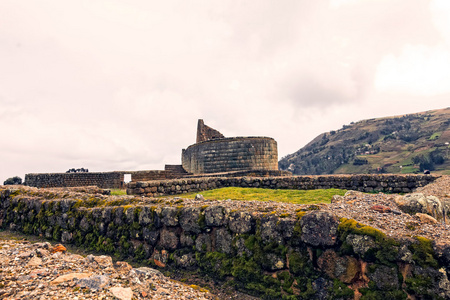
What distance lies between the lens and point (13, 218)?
993 cm

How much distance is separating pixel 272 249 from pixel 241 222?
74 centimetres

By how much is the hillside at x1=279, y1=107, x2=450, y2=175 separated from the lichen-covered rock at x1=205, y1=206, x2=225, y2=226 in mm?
104359

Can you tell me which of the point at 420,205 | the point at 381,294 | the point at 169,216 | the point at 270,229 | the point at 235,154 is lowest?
the point at 381,294

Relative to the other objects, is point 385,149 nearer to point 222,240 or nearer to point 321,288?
point 222,240

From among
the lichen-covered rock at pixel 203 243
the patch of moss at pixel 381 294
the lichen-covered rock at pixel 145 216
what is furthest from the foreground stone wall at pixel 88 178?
the patch of moss at pixel 381 294

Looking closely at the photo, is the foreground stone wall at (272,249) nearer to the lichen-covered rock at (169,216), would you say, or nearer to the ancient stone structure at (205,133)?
the lichen-covered rock at (169,216)

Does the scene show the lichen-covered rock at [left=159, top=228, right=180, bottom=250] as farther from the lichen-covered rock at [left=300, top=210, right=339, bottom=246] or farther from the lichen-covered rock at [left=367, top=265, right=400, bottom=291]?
the lichen-covered rock at [left=367, top=265, right=400, bottom=291]

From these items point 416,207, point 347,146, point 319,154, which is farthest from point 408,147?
point 416,207

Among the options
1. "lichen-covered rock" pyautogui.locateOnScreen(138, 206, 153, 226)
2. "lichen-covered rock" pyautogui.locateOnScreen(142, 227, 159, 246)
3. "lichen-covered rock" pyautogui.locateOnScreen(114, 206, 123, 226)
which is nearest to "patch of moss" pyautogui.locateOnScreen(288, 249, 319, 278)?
"lichen-covered rock" pyautogui.locateOnScreen(142, 227, 159, 246)

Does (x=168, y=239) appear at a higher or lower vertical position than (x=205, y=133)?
lower

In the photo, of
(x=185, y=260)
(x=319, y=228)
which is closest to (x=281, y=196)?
(x=185, y=260)

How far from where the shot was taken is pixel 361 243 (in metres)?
3.84

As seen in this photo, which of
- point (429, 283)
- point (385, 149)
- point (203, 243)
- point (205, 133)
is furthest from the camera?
point (385, 149)

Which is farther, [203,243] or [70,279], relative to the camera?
[203,243]
